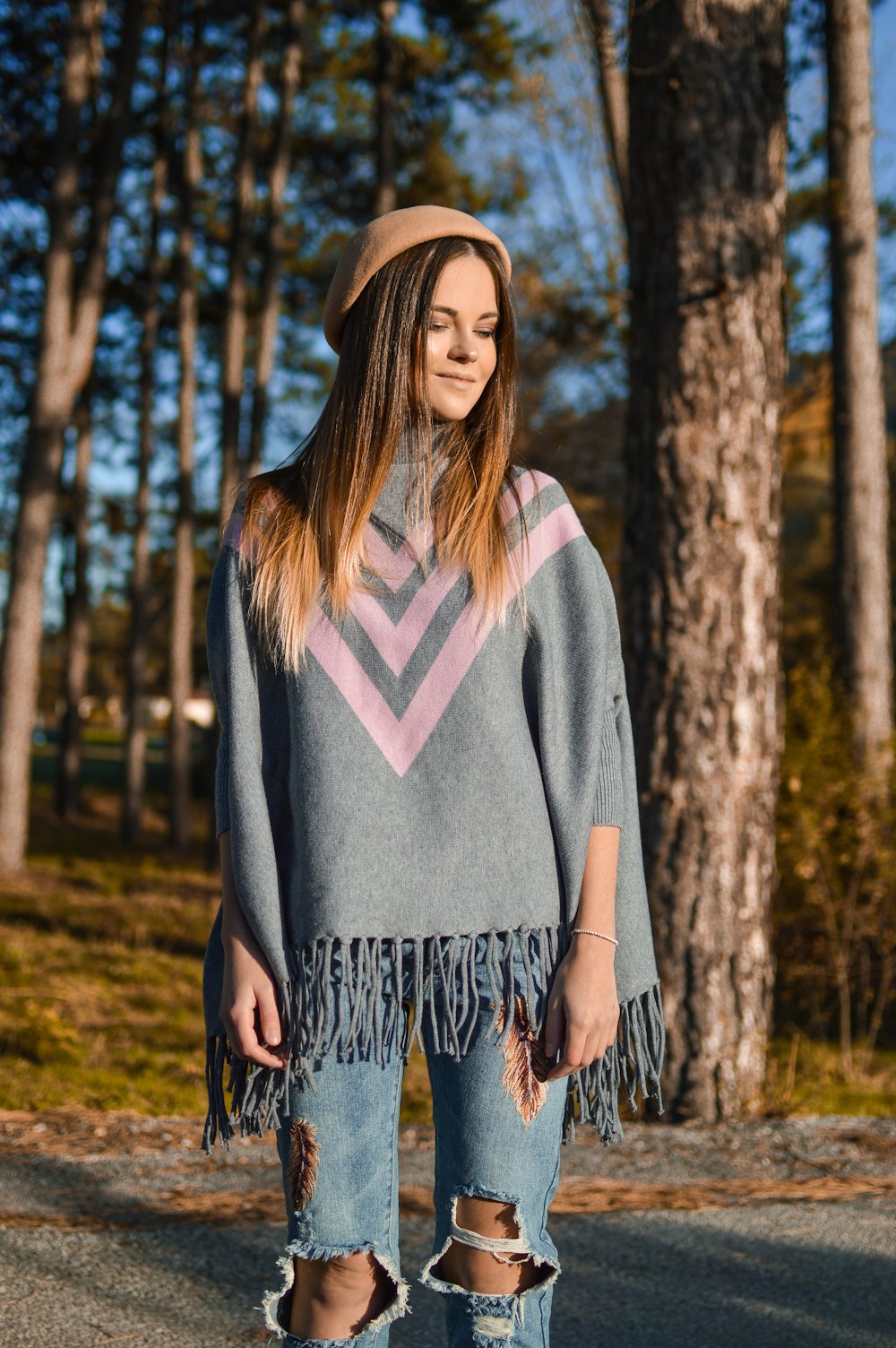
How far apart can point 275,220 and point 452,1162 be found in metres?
13.6

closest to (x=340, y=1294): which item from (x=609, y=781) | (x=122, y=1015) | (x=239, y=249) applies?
(x=609, y=781)

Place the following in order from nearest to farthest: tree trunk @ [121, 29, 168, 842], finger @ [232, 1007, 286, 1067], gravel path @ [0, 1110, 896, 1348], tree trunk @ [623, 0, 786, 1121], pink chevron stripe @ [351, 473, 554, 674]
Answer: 1. finger @ [232, 1007, 286, 1067]
2. pink chevron stripe @ [351, 473, 554, 674]
3. gravel path @ [0, 1110, 896, 1348]
4. tree trunk @ [623, 0, 786, 1121]
5. tree trunk @ [121, 29, 168, 842]

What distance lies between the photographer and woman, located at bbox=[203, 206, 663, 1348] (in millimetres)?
1734

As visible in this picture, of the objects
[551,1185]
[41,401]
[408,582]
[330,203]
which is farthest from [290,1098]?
[330,203]

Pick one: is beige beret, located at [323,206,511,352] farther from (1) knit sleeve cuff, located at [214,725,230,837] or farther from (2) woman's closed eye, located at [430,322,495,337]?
(1) knit sleeve cuff, located at [214,725,230,837]

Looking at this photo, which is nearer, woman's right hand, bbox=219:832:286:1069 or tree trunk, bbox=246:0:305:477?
woman's right hand, bbox=219:832:286:1069

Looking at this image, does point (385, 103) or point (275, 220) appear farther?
point (275, 220)

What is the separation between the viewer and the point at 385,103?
12898mm

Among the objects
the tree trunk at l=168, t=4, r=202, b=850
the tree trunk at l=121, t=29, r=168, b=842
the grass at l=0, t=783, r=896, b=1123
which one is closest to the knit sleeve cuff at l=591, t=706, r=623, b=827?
the grass at l=0, t=783, r=896, b=1123

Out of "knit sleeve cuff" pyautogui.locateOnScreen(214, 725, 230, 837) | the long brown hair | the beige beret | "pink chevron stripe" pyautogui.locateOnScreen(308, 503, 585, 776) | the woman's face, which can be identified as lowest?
"knit sleeve cuff" pyautogui.locateOnScreen(214, 725, 230, 837)

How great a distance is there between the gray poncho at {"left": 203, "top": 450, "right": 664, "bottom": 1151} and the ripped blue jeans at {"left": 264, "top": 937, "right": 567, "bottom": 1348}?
0.12 feet

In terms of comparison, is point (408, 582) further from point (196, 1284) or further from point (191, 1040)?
point (191, 1040)

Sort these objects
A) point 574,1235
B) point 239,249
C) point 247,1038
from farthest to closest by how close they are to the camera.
Result: point 239,249, point 574,1235, point 247,1038

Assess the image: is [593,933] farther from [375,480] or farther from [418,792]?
[375,480]
